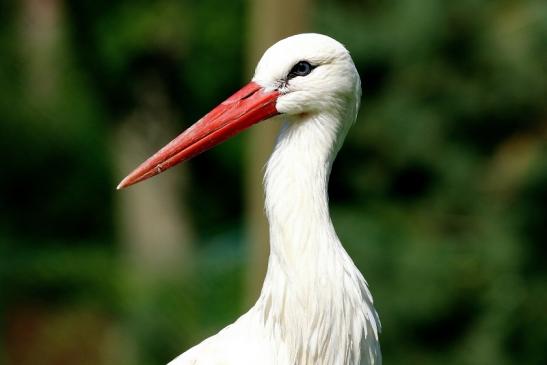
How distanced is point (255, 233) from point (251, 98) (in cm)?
386

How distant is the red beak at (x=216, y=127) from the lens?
361 cm

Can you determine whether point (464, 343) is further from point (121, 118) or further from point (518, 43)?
point (121, 118)

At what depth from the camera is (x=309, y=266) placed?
3.57 meters

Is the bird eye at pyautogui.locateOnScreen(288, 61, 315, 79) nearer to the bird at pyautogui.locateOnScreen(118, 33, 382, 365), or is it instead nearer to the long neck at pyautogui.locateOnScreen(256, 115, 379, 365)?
the bird at pyautogui.locateOnScreen(118, 33, 382, 365)

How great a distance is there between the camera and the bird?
11.7ft

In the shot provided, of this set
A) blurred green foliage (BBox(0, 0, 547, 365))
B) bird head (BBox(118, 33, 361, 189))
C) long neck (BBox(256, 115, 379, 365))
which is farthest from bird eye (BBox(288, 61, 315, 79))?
blurred green foliage (BBox(0, 0, 547, 365))

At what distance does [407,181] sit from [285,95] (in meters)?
5.92

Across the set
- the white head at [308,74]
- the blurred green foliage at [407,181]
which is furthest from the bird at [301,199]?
the blurred green foliage at [407,181]

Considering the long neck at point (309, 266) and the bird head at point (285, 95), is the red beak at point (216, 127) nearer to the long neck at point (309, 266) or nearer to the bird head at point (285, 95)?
the bird head at point (285, 95)

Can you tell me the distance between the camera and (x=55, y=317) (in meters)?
11.9

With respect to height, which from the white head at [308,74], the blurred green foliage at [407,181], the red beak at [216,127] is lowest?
the blurred green foliage at [407,181]

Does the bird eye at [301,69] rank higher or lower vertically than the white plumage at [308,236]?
higher

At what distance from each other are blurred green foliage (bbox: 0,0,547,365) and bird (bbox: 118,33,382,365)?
4805 millimetres

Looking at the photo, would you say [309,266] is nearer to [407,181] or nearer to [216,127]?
[216,127]
